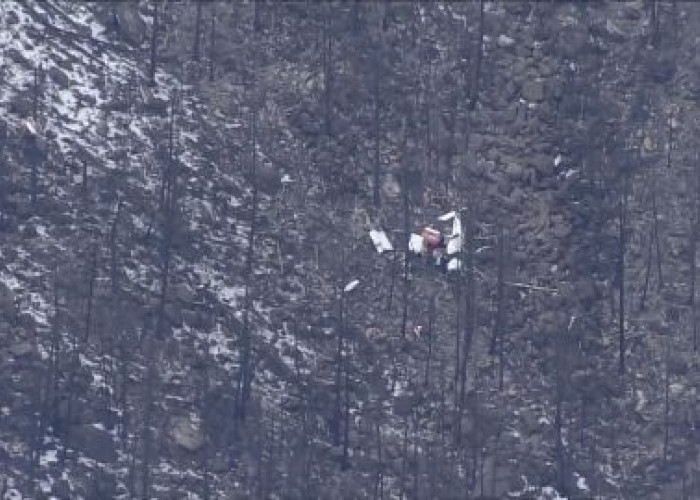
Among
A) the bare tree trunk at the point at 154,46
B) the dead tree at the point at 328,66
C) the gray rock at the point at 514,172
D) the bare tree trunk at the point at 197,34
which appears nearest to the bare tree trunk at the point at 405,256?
the dead tree at the point at 328,66

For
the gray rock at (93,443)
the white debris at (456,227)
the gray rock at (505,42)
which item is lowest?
the gray rock at (93,443)

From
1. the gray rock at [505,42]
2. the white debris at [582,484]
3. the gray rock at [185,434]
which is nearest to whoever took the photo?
the gray rock at [185,434]

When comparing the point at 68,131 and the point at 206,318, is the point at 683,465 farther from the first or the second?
the point at 68,131

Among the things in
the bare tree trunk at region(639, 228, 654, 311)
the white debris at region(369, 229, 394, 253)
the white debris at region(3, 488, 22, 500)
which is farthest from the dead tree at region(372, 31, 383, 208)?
the white debris at region(3, 488, 22, 500)

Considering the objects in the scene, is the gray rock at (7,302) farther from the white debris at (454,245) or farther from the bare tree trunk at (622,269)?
the bare tree trunk at (622,269)

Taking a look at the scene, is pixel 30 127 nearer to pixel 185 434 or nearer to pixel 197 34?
pixel 197 34

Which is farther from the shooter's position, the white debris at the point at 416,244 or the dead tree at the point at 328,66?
the dead tree at the point at 328,66
